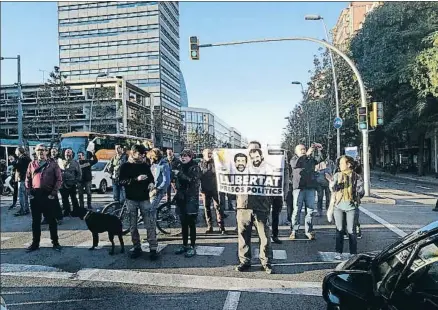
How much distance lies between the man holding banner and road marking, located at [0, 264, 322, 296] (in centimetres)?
52

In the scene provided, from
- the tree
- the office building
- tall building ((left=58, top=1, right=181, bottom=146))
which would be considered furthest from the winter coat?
tall building ((left=58, top=1, right=181, bottom=146))

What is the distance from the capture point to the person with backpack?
23.4 feet

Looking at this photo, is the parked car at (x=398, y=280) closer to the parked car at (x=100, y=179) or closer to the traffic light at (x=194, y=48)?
the traffic light at (x=194, y=48)

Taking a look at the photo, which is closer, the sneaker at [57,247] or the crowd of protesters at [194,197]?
the crowd of protesters at [194,197]

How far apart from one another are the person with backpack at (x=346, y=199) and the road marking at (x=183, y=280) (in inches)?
62.2

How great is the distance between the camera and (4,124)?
70.6 meters

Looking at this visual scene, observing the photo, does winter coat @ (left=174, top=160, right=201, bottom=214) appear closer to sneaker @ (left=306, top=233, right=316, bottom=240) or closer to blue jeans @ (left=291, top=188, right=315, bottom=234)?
blue jeans @ (left=291, top=188, right=315, bottom=234)

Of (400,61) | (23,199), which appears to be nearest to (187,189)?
(23,199)

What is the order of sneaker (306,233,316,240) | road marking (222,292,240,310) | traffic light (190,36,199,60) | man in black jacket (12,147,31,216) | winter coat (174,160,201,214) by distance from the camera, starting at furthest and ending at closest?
traffic light (190,36,199,60) < man in black jacket (12,147,31,216) < sneaker (306,233,316,240) < winter coat (174,160,201,214) < road marking (222,292,240,310)

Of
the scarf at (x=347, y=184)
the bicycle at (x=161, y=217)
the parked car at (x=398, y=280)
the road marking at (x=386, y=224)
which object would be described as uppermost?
the scarf at (x=347, y=184)

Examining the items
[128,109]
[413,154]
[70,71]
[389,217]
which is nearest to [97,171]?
[389,217]

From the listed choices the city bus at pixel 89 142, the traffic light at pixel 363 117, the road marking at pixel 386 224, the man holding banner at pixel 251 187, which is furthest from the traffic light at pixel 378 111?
the city bus at pixel 89 142

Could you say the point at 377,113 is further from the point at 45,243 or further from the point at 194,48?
the point at 45,243

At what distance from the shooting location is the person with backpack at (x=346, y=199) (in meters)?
7.14
